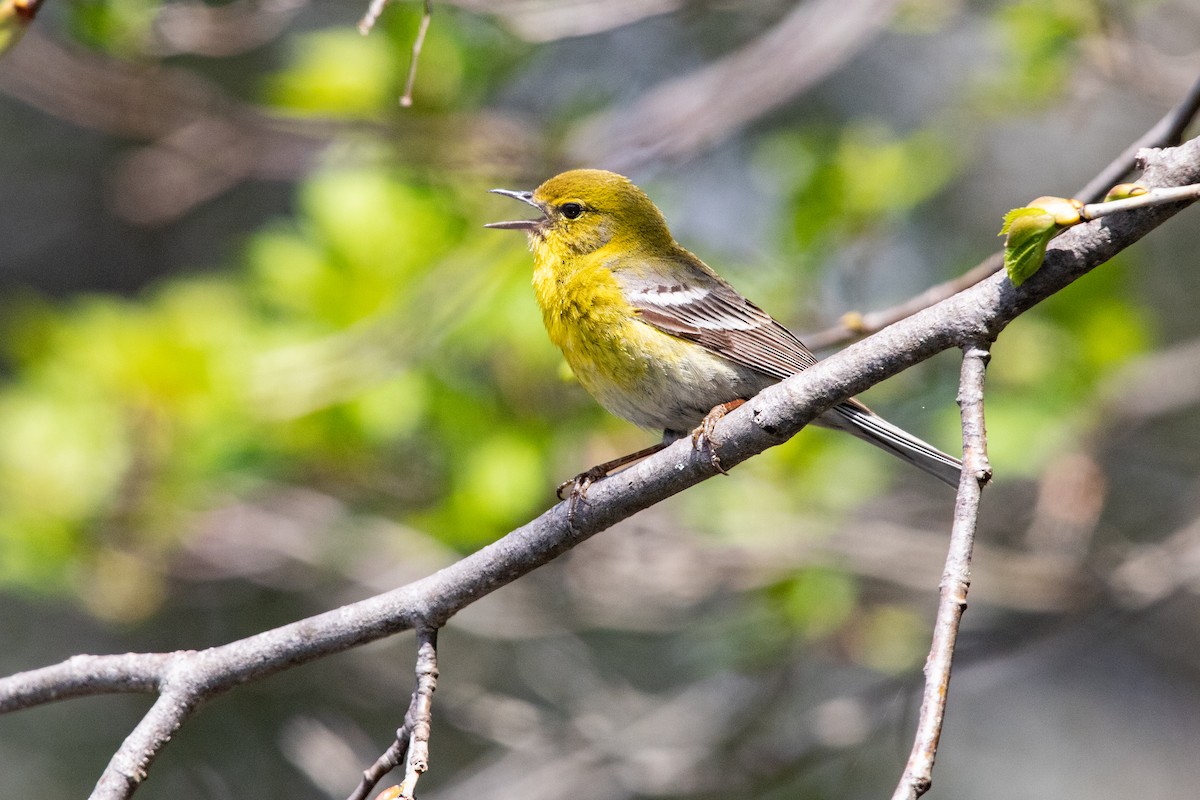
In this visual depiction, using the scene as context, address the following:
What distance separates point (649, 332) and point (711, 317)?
34cm

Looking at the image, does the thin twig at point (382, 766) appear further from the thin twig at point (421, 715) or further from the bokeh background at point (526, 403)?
the bokeh background at point (526, 403)

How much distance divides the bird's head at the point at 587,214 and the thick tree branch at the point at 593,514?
232 cm

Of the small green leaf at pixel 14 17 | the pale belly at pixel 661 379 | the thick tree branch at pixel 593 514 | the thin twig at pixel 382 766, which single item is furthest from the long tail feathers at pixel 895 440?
the small green leaf at pixel 14 17

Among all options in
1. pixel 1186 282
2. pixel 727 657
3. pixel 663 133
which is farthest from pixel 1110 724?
pixel 663 133

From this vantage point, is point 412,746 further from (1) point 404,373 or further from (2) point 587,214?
(1) point 404,373

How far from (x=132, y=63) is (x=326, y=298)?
5.07ft

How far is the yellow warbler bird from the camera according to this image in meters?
4.03

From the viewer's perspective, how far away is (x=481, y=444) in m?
5.25

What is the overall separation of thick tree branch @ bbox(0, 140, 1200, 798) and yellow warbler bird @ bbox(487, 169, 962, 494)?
0.95m

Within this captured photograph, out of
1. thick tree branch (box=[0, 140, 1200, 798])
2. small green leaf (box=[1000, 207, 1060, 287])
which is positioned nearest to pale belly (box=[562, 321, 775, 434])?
thick tree branch (box=[0, 140, 1200, 798])

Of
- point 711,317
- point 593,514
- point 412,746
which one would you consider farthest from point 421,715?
point 711,317

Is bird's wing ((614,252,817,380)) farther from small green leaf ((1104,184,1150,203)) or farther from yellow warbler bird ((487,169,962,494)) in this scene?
small green leaf ((1104,184,1150,203))

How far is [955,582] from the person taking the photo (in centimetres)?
183

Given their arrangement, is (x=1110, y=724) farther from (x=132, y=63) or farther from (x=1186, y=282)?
(x=132, y=63)
